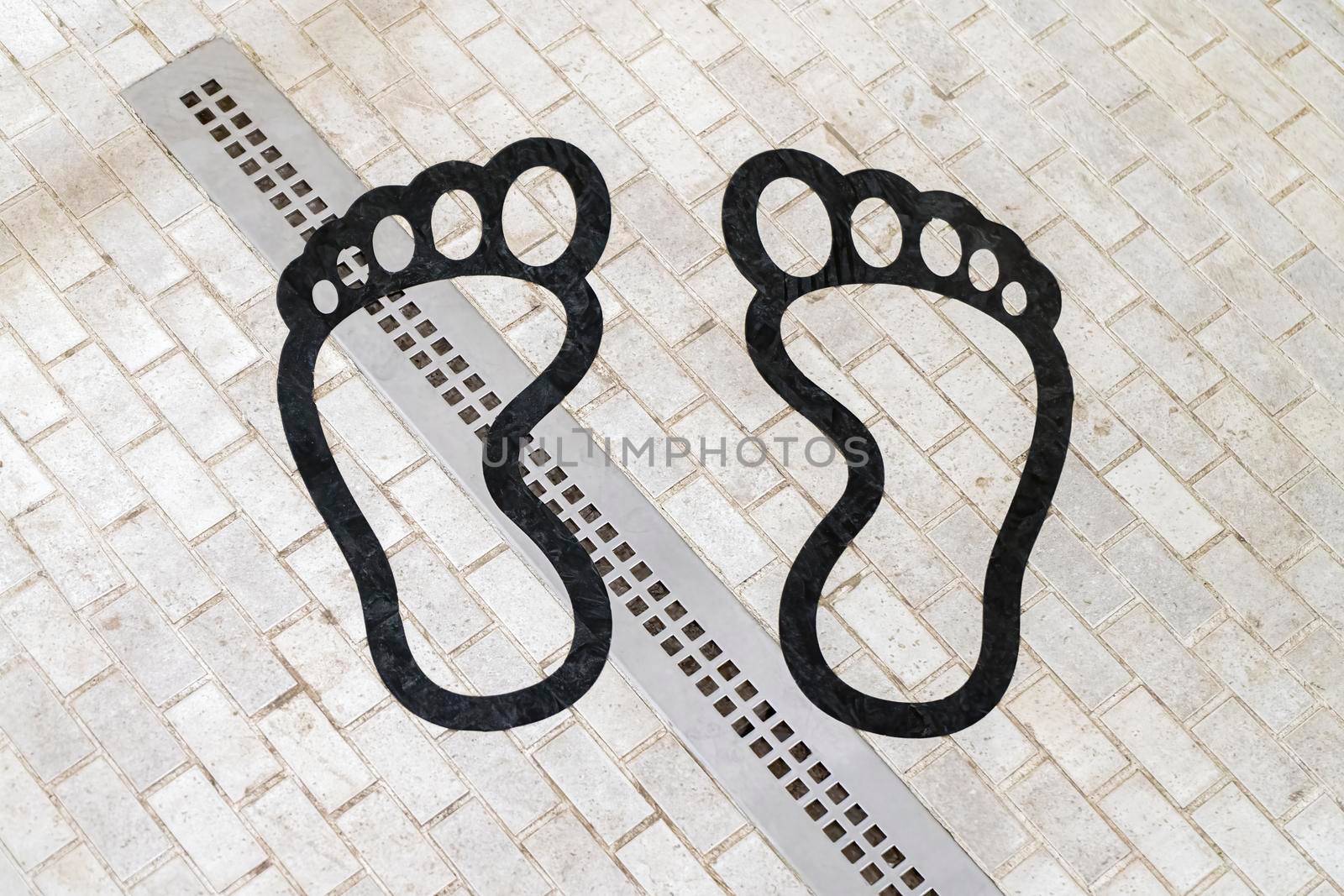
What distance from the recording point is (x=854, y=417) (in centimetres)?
274

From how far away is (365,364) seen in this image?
2705mm

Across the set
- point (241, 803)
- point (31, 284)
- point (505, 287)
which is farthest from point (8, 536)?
point (505, 287)

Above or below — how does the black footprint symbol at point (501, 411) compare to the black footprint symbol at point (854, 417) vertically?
below

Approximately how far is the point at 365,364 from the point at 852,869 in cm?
159

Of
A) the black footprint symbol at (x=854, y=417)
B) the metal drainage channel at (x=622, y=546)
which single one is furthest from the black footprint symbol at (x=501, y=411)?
the black footprint symbol at (x=854, y=417)

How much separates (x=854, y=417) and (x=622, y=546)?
0.64 m

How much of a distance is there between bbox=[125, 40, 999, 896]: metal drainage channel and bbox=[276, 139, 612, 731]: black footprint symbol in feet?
0.12

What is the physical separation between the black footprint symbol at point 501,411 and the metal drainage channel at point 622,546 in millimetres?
37

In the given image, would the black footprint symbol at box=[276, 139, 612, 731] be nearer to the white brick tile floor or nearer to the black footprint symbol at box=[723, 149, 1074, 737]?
the white brick tile floor

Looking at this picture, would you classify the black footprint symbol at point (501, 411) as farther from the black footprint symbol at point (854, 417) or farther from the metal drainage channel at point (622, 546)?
the black footprint symbol at point (854, 417)

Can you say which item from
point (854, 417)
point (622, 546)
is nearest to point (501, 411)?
point (622, 546)

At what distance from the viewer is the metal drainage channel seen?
2.46 meters

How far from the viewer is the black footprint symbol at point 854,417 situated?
101 inches

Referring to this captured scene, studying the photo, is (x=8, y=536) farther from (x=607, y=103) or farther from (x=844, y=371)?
(x=844, y=371)
